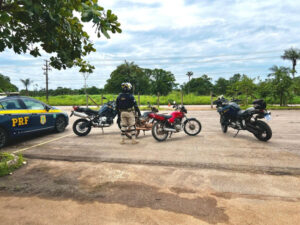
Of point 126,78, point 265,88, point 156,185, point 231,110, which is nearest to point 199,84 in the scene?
point 126,78

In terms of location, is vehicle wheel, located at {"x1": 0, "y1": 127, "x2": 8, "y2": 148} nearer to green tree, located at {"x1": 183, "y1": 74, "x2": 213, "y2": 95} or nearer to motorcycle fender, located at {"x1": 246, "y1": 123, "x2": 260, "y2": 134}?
motorcycle fender, located at {"x1": 246, "y1": 123, "x2": 260, "y2": 134}

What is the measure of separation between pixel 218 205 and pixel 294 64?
190 feet

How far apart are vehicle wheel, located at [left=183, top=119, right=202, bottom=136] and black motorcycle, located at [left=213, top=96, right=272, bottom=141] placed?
101cm

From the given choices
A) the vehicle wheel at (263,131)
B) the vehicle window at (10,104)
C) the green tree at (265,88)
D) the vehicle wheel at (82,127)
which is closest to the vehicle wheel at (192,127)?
the vehicle wheel at (263,131)

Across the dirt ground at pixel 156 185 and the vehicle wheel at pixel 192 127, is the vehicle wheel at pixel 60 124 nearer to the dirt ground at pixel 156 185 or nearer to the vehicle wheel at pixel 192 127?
the dirt ground at pixel 156 185

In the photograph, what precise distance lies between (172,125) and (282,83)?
56.9 feet

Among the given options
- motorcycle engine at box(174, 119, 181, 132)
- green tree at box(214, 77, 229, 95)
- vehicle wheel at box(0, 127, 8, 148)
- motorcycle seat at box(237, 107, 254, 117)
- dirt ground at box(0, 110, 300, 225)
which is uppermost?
green tree at box(214, 77, 229, 95)

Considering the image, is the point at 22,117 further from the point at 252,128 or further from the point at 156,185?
the point at 252,128

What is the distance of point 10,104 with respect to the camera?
5.70 metres

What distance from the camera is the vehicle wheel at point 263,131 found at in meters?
5.78

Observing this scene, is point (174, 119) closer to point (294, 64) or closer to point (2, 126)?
point (2, 126)

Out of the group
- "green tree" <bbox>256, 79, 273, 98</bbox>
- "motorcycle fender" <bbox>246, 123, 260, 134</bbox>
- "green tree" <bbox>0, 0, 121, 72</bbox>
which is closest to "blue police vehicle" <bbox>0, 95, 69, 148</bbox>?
"green tree" <bbox>0, 0, 121, 72</bbox>

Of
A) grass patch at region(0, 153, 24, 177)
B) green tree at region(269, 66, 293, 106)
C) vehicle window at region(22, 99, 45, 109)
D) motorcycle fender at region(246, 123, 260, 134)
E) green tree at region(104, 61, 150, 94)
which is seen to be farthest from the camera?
green tree at region(104, 61, 150, 94)

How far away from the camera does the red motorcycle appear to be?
6176mm
